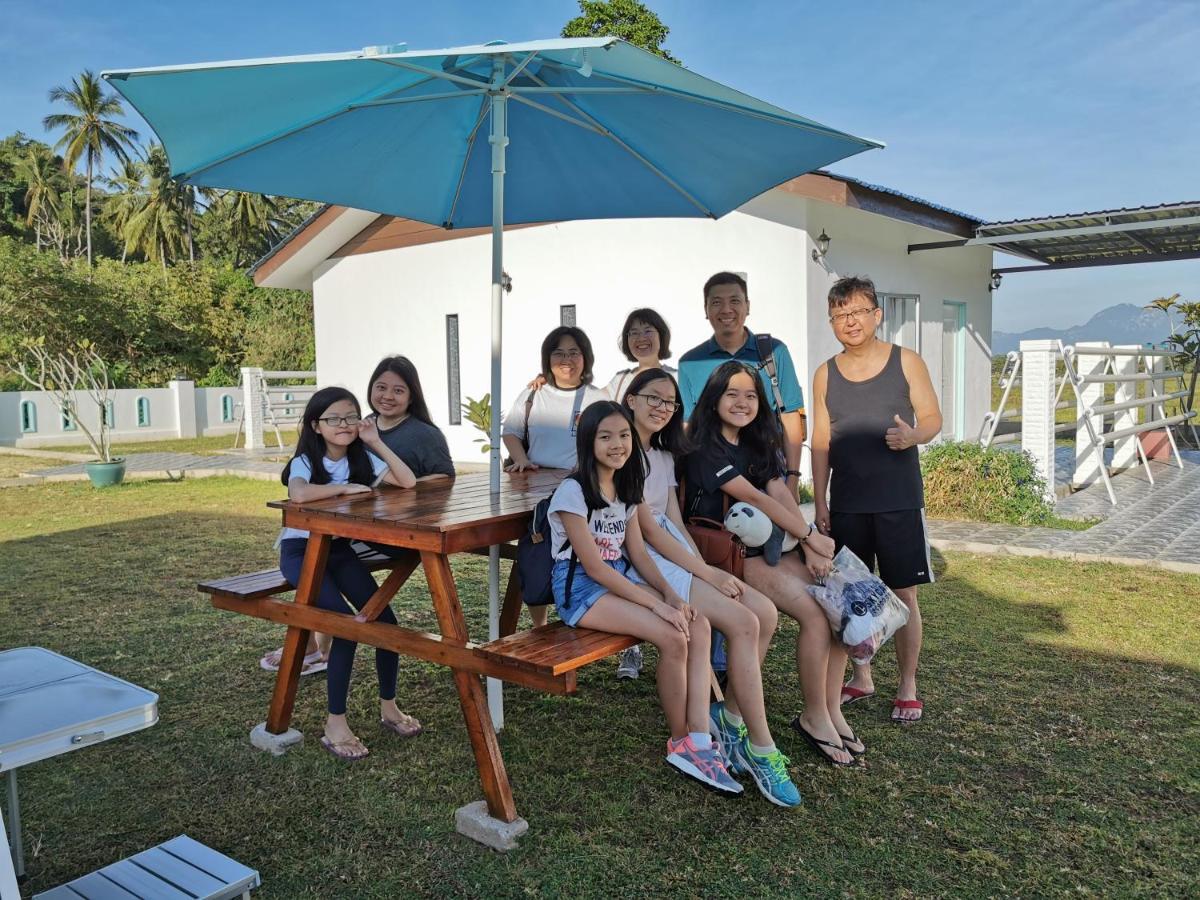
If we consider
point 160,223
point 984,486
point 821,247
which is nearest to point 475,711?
point 984,486

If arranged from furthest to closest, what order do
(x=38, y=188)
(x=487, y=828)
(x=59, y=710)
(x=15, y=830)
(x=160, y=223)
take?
(x=160, y=223), (x=38, y=188), (x=487, y=828), (x=15, y=830), (x=59, y=710)

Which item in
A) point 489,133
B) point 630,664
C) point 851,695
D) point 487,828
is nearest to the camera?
point 487,828

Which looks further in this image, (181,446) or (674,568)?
(181,446)

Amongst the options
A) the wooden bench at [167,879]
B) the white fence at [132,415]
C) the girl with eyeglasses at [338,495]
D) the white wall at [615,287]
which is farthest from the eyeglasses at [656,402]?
the white fence at [132,415]

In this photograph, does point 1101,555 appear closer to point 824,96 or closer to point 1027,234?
point 1027,234

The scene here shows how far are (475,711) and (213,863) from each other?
2.81 ft

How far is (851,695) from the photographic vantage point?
3967 millimetres

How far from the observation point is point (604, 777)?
327 cm

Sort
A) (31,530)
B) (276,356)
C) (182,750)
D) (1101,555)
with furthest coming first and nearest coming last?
(276,356), (31,530), (1101,555), (182,750)

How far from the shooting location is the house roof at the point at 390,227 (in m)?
8.70

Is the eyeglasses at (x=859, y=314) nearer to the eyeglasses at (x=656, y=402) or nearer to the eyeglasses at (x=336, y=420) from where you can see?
the eyeglasses at (x=656, y=402)

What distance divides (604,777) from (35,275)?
24.1m

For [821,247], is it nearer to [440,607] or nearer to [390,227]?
[390,227]

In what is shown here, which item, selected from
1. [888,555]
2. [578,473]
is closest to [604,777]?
[578,473]
